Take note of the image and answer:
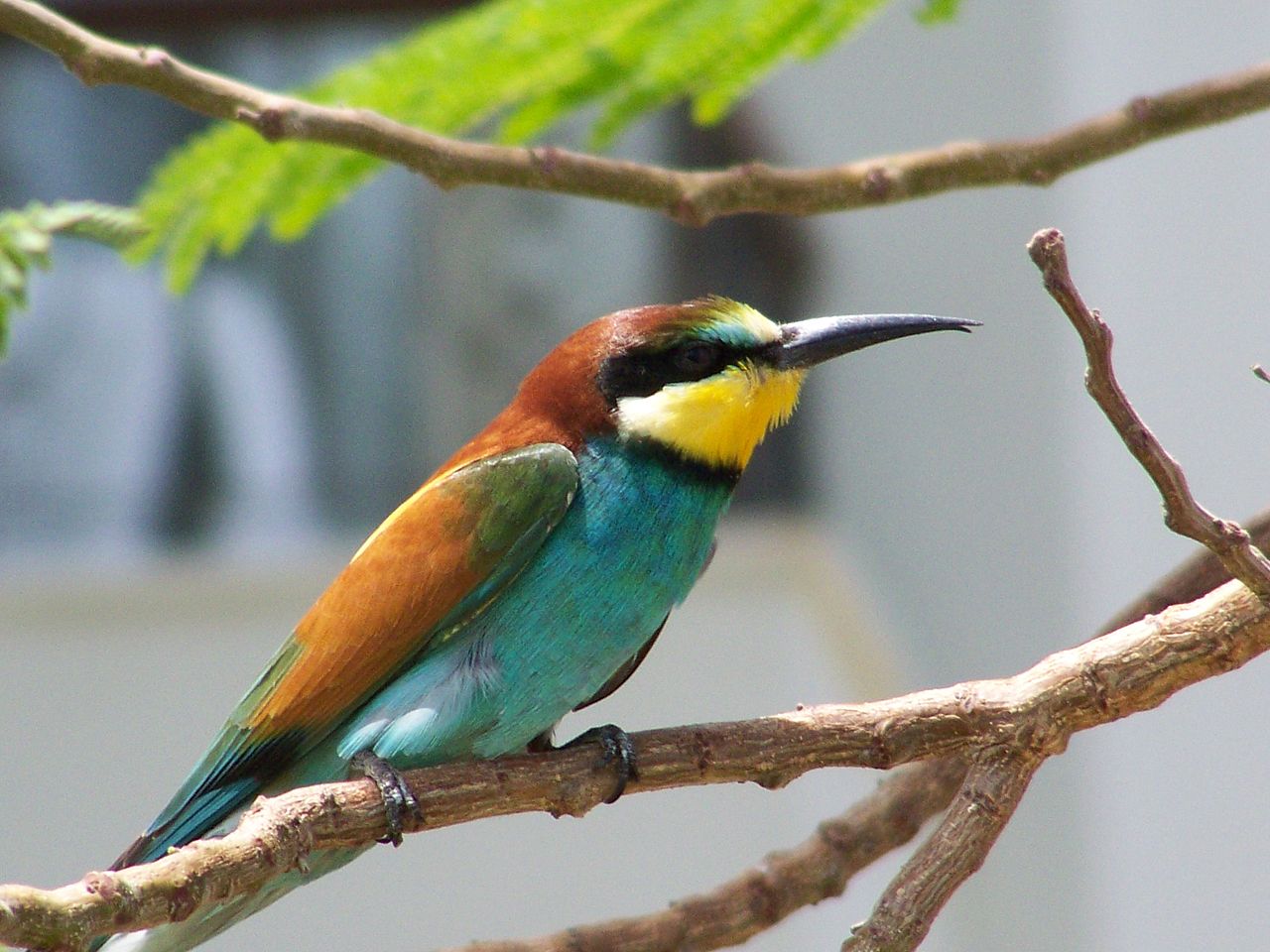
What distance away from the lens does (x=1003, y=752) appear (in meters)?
1.40

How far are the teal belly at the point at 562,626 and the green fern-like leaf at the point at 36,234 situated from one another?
1.70 ft

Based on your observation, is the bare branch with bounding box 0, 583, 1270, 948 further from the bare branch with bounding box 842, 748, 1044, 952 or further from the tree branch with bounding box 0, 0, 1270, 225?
the tree branch with bounding box 0, 0, 1270, 225

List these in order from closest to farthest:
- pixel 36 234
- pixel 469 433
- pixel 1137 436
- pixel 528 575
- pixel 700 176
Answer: pixel 1137 436 → pixel 36 234 → pixel 528 575 → pixel 700 176 → pixel 469 433

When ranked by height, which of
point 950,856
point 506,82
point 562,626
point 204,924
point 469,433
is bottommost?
point 950,856

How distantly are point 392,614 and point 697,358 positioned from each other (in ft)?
1.40

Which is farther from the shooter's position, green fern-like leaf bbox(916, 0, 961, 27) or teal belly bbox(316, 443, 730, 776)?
green fern-like leaf bbox(916, 0, 961, 27)

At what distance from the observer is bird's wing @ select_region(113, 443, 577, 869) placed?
170 cm

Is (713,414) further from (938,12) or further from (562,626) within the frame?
(938,12)

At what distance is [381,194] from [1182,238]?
277cm

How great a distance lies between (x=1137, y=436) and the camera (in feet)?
4.10

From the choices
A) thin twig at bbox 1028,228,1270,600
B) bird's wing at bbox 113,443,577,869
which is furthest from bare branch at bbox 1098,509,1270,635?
bird's wing at bbox 113,443,577,869

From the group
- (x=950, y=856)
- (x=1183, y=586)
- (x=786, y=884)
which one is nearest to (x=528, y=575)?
(x=786, y=884)

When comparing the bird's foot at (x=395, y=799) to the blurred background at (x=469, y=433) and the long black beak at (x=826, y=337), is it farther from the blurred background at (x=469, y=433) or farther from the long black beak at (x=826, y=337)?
the blurred background at (x=469, y=433)

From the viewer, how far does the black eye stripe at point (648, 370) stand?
5.81 feet
